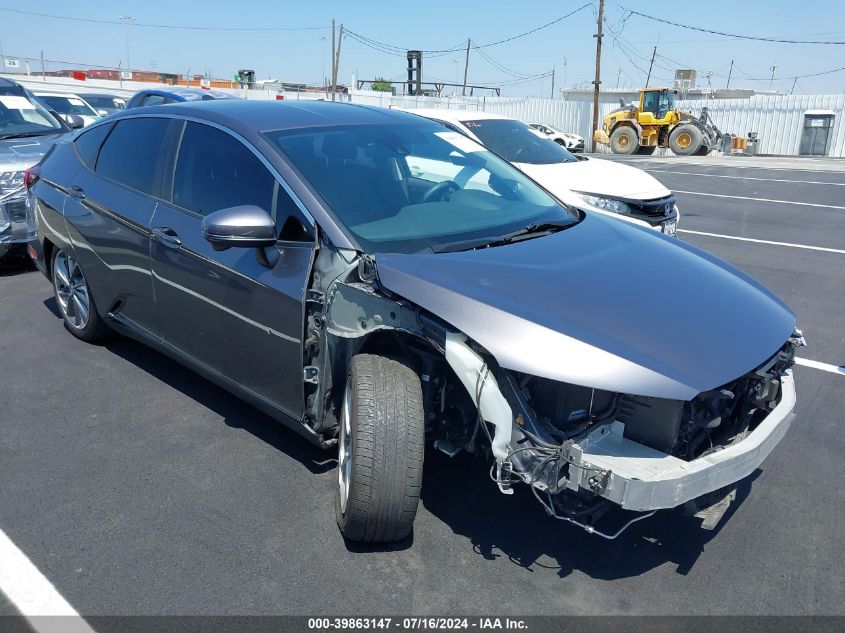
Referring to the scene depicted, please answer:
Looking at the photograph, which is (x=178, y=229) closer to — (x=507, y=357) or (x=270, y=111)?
(x=270, y=111)

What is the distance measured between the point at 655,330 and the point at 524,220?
1.19 meters

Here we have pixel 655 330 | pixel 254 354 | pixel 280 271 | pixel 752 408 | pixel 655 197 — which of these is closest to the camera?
pixel 655 330

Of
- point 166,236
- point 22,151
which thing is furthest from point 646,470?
point 22,151

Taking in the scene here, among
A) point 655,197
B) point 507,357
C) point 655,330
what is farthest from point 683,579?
point 655,197

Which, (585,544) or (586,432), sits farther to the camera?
(585,544)

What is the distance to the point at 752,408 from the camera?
3008 mm

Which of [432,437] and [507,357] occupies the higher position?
[507,357]

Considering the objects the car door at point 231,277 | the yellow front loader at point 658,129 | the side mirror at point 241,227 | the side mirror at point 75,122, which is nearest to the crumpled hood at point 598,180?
the car door at point 231,277

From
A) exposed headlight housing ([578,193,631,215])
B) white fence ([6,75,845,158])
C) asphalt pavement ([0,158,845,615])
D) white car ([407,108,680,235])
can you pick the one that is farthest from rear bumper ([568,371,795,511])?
white fence ([6,75,845,158])

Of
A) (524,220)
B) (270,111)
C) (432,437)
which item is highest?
(270,111)

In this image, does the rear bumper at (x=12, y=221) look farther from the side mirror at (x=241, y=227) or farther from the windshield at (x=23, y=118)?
the side mirror at (x=241, y=227)

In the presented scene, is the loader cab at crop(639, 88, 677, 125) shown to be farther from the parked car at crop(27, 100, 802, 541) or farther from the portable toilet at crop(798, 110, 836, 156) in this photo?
the parked car at crop(27, 100, 802, 541)

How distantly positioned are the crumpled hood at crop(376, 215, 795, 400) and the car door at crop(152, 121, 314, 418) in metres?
0.56

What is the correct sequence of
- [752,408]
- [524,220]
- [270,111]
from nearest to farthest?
[752,408]
[524,220]
[270,111]
